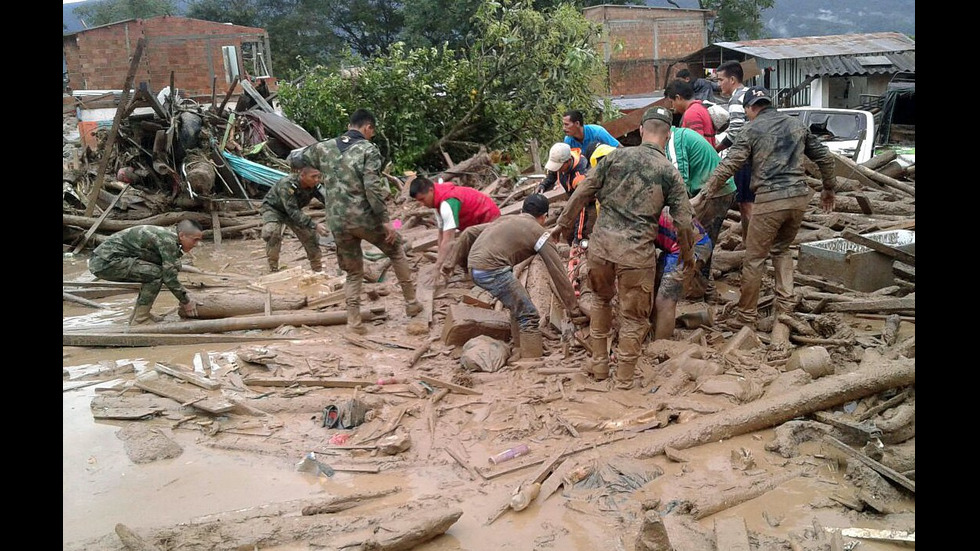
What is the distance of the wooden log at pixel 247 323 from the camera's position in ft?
25.6

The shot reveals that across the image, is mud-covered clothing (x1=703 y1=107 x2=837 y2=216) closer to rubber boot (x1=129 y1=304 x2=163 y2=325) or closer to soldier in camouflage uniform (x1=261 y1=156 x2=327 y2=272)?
soldier in camouflage uniform (x1=261 y1=156 x2=327 y2=272)

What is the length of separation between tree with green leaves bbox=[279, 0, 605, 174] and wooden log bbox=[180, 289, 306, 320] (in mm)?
7343

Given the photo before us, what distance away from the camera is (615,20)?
28109mm

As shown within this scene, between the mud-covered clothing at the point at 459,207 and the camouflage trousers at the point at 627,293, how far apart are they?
2096 mm

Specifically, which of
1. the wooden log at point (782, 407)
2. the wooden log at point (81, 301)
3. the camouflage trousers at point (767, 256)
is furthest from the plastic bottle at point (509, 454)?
the wooden log at point (81, 301)

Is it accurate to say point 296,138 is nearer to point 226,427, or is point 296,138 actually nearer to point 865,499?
point 226,427

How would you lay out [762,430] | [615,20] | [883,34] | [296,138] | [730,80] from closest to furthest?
[762,430] → [730,80] → [296,138] → [883,34] → [615,20]

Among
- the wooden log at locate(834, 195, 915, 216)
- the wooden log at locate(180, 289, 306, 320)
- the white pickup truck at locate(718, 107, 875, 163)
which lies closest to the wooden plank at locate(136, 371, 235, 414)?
the wooden log at locate(180, 289, 306, 320)

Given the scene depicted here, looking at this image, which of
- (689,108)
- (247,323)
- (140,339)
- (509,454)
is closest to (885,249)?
(689,108)

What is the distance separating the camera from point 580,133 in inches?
317

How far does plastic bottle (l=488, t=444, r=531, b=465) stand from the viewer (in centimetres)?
495

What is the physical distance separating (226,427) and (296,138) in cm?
1045

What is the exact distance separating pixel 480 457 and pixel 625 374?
5.00ft

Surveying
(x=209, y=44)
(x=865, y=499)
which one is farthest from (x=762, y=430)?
(x=209, y=44)
